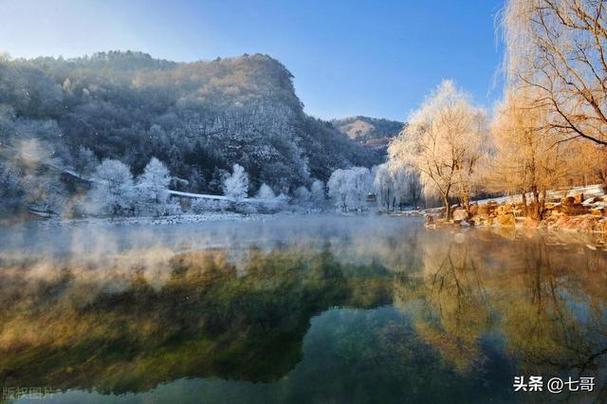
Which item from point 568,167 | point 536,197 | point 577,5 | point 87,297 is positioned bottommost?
point 87,297

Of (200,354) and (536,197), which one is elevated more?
(536,197)

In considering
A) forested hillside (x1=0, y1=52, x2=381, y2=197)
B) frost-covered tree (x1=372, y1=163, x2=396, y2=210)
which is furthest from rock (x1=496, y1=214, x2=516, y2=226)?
forested hillside (x1=0, y1=52, x2=381, y2=197)

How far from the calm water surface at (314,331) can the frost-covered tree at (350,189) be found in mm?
63818

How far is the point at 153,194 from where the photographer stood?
5369 cm

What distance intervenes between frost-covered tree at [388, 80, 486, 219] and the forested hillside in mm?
53543

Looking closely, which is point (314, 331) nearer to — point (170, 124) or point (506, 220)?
point (506, 220)

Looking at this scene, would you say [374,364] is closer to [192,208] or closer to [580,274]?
[580,274]

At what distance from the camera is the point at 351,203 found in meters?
75.0

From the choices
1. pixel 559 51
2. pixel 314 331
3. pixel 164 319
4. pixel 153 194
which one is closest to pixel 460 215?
pixel 559 51

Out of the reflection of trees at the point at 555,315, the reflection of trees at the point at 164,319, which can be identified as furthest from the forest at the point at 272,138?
the reflection of trees at the point at 164,319

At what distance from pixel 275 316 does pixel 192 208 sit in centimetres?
5434

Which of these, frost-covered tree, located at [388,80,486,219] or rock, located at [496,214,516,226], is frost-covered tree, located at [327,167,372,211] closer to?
frost-covered tree, located at [388,80,486,219]

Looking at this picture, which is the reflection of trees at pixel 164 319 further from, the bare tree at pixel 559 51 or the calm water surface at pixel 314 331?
the bare tree at pixel 559 51

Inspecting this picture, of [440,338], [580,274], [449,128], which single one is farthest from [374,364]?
[449,128]
